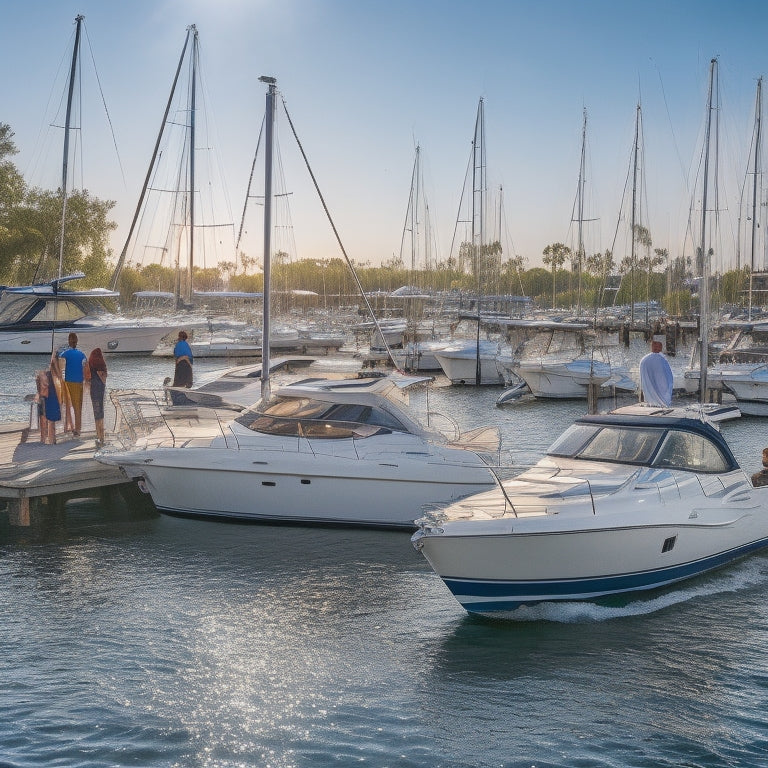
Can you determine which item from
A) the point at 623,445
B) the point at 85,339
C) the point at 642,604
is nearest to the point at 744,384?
the point at 623,445

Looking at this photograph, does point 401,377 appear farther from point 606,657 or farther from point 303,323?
point 303,323

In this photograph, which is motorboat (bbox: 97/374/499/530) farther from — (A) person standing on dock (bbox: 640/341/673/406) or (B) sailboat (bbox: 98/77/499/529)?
(A) person standing on dock (bbox: 640/341/673/406)

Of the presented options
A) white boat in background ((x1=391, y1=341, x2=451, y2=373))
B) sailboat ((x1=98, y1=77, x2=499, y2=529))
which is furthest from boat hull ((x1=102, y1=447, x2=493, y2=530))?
white boat in background ((x1=391, y1=341, x2=451, y2=373))

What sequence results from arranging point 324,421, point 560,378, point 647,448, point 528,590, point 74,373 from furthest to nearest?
point 560,378
point 74,373
point 324,421
point 647,448
point 528,590

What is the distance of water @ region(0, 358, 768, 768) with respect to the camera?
8.27 metres

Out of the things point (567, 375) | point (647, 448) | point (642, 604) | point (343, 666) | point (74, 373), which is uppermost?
point (74, 373)

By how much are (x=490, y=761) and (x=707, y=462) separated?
238 inches

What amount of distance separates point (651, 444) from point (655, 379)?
436cm

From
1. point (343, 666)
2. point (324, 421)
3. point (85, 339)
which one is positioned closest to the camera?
point (343, 666)

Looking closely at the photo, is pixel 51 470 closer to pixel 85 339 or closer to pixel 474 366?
pixel 474 366

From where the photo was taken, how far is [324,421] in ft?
50.2

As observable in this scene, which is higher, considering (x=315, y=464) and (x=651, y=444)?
(x=651, y=444)

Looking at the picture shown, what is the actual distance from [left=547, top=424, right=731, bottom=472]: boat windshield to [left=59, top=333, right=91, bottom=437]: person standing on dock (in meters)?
8.84

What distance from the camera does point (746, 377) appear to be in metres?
30.7
